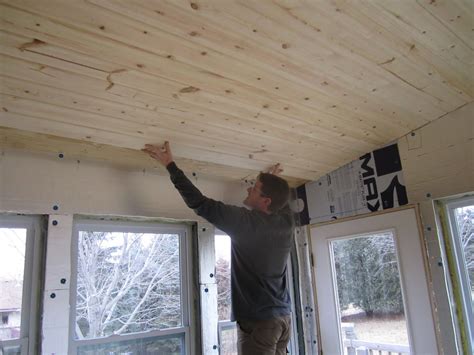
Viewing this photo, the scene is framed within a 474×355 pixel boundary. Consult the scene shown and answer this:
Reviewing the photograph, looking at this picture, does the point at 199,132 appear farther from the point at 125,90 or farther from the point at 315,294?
the point at 315,294

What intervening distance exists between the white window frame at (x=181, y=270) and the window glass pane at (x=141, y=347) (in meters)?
0.02

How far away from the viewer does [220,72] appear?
6.34 ft

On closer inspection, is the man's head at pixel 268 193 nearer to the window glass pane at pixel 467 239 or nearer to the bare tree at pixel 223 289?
the bare tree at pixel 223 289

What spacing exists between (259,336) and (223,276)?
1.04m

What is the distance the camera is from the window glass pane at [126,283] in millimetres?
2430

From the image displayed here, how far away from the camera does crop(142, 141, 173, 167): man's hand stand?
2.31 m

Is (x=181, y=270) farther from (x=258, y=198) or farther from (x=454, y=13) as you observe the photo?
(x=454, y=13)

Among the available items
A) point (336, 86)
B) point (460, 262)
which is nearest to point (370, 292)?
point (460, 262)

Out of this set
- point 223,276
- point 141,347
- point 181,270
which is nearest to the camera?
point 141,347

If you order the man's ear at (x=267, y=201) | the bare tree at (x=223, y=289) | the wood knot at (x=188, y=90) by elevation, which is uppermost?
the wood knot at (x=188, y=90)

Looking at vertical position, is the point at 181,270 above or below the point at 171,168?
below

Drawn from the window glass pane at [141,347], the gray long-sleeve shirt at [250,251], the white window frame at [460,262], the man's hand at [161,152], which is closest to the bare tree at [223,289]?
the window glass pane at [141,347]

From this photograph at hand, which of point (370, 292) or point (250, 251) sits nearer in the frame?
point (250, 251)

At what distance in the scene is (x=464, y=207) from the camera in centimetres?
263
